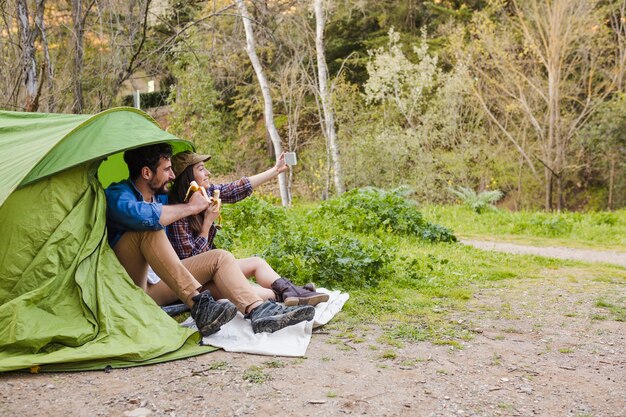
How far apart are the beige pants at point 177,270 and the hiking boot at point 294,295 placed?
29 centimetres

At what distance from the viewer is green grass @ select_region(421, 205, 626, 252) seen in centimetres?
893

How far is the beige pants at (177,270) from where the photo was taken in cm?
392

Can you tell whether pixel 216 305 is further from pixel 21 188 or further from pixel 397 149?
pixel 397 149

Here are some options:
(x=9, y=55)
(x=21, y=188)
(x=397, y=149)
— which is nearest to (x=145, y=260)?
(x=21, y=188)

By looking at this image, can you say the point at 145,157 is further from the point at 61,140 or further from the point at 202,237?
the point at 202,237

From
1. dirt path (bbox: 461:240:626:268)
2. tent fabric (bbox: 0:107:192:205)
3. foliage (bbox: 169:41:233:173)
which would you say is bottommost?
dirt path (bbox: 461:240:626:268)

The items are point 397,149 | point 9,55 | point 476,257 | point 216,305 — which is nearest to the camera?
point 216,305

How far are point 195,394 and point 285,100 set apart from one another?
16021 millimetres

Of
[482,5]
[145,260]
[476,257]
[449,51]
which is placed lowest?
[476,257]

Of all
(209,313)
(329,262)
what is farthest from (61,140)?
(329,262)

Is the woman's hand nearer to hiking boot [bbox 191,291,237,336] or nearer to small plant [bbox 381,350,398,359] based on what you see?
hiking boot [bbox 191,291,237,336]

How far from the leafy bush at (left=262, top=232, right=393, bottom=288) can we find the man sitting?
1.32 m

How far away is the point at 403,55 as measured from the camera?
57.0 ft

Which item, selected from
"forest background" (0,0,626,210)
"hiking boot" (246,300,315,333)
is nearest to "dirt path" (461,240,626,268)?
"hiking boot" (246,300,315,333)
